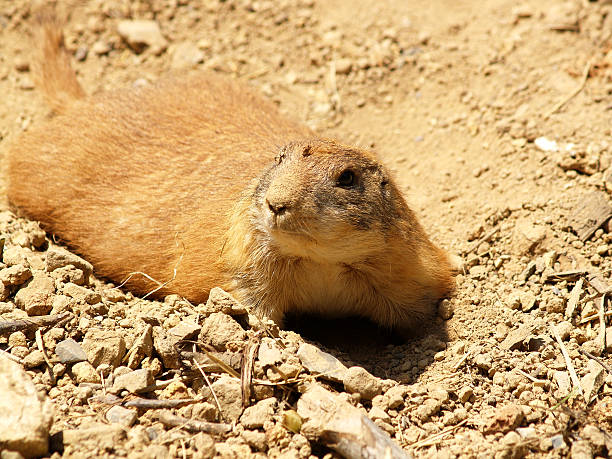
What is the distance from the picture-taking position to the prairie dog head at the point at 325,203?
4297 mm

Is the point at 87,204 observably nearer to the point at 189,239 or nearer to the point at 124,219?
the point at 124,219

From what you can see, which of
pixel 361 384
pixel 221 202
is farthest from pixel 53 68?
pixel 361 384

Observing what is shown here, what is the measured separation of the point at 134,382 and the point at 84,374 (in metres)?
0.31

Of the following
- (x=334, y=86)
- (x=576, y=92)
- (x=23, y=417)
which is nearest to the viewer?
(x=23, y=417)

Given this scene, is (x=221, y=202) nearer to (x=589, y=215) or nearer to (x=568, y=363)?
(x=568, y=363)

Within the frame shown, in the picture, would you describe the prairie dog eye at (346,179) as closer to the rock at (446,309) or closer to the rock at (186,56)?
the rock at (446,309)

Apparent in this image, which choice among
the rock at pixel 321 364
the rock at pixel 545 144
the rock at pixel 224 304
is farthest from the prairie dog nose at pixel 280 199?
the rock at pixel 545 144

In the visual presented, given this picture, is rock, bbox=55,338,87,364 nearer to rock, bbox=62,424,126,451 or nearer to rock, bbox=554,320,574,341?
rock, bbox=62,424,126,451

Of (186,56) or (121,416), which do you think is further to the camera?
(186,56)

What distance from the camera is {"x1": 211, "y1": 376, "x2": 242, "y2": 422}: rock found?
13.2ft

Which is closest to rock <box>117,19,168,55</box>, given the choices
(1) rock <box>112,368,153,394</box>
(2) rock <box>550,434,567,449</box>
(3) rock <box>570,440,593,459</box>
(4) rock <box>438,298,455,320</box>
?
(4) rock <box>438,298,455,320</box>

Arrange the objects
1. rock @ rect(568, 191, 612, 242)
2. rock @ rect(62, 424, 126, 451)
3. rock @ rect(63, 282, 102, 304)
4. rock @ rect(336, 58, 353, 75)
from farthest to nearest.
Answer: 1. rock @ rect(336, 58, 353, 75)
2. rock @ rect(568, 191, 612, 242)
3. rock @ rect(63, 282, 102, 304)
4. rock @ rect(62, 424, 126, 451)

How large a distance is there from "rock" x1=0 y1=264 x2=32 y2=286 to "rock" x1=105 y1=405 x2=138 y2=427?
1.47m

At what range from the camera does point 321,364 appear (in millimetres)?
4367
